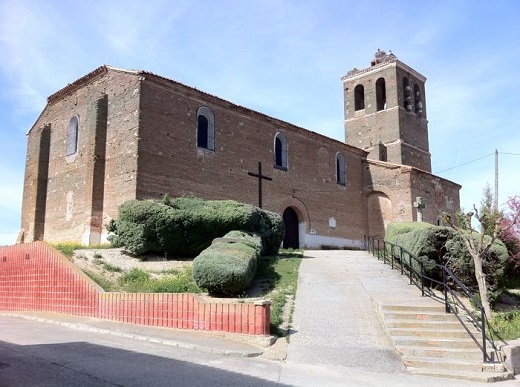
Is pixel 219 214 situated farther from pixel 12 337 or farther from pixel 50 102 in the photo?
pixel 50 102

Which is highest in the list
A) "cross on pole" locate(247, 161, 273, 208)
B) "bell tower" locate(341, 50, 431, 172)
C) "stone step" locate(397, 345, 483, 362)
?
"bell tower" locate(341, 50, 431, 172)

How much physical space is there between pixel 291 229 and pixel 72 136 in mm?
12192

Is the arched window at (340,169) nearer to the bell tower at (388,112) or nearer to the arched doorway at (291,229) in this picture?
the bell tower at (388,112)

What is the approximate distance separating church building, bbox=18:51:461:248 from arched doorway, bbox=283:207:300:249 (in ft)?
0.20

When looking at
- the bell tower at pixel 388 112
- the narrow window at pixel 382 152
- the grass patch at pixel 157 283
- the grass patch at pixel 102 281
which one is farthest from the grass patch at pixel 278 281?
the bell tower at pixel 388 112

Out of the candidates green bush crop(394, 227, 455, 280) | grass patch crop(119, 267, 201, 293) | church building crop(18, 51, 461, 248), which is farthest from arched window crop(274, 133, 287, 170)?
green bush crop(394, 227, 455, 280)

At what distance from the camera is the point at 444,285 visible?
400 inches

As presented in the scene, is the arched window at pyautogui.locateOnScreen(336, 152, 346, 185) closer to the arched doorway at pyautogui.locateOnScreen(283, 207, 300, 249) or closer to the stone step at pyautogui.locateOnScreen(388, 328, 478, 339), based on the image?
the arched doorway at pyautogui.locateOnScreen(283, 207, 300, 249)

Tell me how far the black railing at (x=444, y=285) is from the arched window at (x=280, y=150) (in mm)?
9267

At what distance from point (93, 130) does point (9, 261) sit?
23.3 feet

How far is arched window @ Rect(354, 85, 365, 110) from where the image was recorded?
3850 cm

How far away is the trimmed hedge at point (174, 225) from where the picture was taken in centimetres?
1552

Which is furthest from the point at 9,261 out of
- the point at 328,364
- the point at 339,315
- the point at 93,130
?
the point at 328,364

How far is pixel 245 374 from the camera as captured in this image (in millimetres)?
6762
